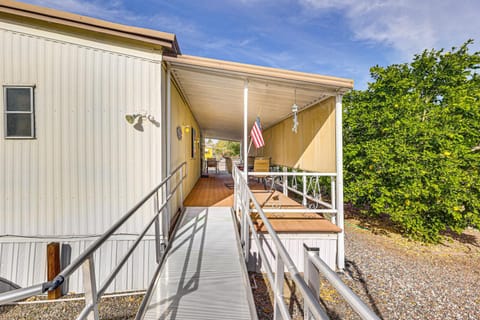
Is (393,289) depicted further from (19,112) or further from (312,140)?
(19,112)

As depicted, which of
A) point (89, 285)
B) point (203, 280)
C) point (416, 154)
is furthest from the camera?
point (416, 154)

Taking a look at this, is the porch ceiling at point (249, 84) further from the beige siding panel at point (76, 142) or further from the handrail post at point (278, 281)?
the handrail post at point (278, 281)

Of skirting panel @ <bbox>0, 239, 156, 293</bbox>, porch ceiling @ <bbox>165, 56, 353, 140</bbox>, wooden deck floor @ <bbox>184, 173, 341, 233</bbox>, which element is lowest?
skirting panel @ <bbox>0, 239, 156, 293</bbox>

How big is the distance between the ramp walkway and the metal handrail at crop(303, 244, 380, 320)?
55.0 inches

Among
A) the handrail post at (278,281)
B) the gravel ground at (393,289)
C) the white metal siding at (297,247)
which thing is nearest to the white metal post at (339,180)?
the white metal siding at (297,247)

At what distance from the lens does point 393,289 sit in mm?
3836

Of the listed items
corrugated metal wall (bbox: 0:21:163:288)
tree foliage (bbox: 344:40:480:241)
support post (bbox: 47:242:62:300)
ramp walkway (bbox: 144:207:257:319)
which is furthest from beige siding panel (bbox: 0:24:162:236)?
tree foliage (bbox: 344:40:480:241)

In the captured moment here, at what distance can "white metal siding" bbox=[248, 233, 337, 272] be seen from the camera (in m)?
4.11

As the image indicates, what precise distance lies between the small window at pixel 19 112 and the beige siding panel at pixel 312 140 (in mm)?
5104

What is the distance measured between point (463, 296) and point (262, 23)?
10920 mm

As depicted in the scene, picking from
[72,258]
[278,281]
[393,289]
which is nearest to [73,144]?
[72,258]

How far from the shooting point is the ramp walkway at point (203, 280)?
2.29m

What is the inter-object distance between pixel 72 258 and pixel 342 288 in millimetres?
4155

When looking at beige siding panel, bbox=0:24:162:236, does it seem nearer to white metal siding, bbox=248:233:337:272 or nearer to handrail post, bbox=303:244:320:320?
white metal siding, bbox=248:233:337:272
